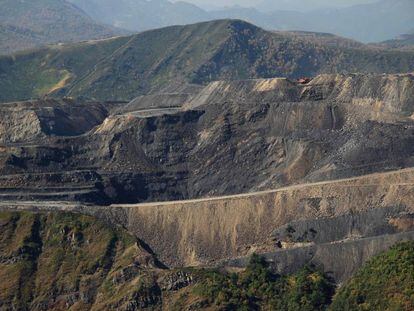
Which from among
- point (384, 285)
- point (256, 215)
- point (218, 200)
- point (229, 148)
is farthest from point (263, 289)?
point (229, 148)

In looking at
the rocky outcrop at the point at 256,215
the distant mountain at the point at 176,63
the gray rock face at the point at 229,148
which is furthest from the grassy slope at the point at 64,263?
the distant mountain at the point at 176,63

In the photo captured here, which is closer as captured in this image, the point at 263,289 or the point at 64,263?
the point at 263,289

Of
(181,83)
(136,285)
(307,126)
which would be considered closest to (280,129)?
(307,126)

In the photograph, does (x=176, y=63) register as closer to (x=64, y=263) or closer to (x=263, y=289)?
(x=64, y=263)

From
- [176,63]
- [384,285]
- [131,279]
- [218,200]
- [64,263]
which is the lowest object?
[64,263]

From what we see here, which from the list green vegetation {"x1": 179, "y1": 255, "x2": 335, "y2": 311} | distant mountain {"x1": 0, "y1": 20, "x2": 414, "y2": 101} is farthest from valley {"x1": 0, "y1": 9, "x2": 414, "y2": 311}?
distant mountain {"x1": 0, "y1": 20, "x2": 414, "y2": 101}

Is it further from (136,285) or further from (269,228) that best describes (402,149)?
(136,285)

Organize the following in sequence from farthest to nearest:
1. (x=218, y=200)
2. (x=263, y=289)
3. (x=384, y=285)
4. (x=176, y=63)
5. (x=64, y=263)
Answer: (x=176, y=63) → (x=218, y=200) → (x=64, y=263) → (x=263, y=289) → (x=384, y=285)
